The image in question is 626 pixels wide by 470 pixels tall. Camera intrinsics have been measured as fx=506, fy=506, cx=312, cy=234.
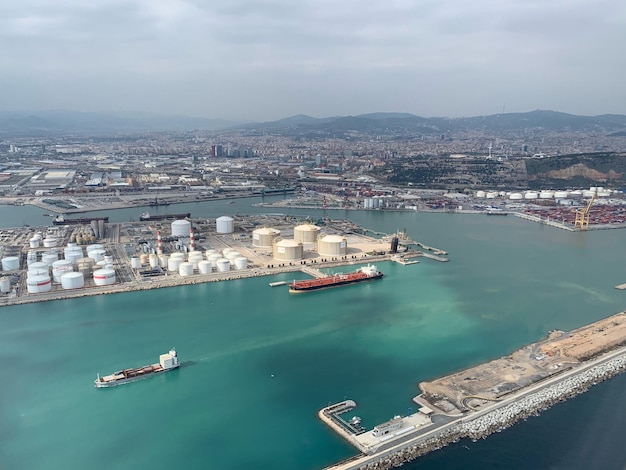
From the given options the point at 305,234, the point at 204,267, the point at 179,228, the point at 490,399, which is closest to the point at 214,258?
the point at 204,267

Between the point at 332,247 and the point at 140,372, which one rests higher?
the point at 332,247

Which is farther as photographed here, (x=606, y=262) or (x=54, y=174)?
(x=54, y=174)

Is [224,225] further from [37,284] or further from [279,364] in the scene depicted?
[279,364]

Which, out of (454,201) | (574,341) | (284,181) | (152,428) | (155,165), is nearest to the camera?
(152,428)

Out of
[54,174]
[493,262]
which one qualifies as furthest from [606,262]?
[54,174]

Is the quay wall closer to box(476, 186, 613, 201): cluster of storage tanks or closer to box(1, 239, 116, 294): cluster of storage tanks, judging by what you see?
box(1, 239, 116, 294): cluster of storage tanks

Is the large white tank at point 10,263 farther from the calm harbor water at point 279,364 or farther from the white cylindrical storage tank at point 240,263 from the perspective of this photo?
the white cylindrical storage tank at point 240,263

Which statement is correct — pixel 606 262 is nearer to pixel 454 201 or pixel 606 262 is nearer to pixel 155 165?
pixel 454 201
